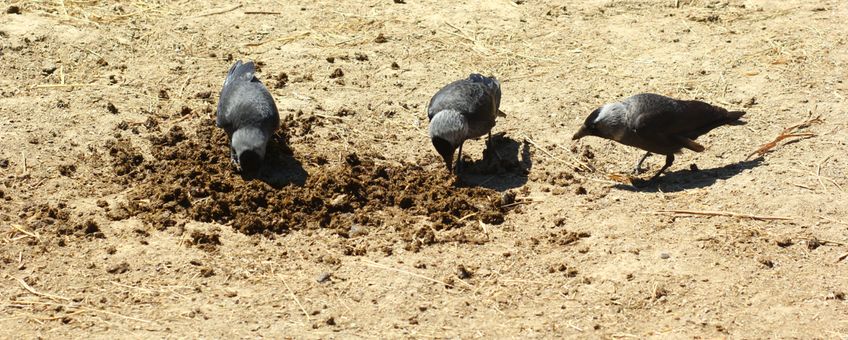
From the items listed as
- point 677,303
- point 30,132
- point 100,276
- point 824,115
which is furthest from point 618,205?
point 30,132

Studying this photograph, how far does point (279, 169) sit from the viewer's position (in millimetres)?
7910

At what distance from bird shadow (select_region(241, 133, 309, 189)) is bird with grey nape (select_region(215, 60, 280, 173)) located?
13 cm

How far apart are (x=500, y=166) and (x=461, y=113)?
24.0 inches

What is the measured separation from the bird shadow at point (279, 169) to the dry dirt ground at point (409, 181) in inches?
1.0

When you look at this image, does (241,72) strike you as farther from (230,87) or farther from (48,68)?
(48,68)

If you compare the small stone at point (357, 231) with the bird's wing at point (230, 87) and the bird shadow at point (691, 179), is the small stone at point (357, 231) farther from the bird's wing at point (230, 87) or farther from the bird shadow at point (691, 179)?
the bird shadow at point (691, 179)

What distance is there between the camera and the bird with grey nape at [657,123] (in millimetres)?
7785

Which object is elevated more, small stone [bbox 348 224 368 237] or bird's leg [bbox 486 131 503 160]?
small stone [bbox 348 224 368 237]

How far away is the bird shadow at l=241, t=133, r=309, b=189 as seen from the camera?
7.71 metres

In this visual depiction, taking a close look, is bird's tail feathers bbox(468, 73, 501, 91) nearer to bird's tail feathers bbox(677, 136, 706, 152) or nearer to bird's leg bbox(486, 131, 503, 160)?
bird's leg bbox(486, 131, 503, 160)

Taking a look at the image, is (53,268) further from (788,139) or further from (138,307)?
(788,139)

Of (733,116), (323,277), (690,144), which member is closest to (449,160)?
(323,277)

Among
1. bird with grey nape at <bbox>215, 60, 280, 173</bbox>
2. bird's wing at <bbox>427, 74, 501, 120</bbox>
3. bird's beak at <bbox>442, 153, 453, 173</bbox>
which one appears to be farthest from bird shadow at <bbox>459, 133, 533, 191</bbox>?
bird with grey nape at <bbox>215, 60, 280, 173</bbox>

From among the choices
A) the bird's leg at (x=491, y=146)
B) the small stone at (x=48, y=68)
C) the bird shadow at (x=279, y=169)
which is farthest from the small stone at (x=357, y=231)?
the small stone at (x=48, y=68)
